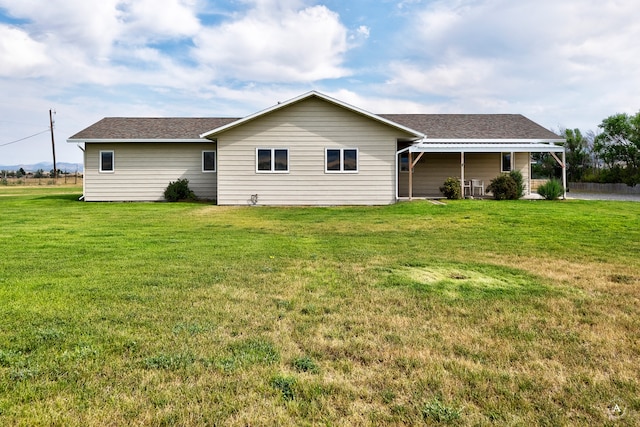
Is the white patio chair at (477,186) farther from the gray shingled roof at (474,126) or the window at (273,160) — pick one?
the window at (273,160)

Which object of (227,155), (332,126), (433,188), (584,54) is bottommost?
(433,188)

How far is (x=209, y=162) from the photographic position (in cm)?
2073

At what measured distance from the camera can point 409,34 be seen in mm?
18000

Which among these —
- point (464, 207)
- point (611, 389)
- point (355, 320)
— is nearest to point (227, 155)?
point (464, 207)

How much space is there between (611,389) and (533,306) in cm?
182

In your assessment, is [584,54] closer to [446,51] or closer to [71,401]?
[446,51]

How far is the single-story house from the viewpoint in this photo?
1783cm

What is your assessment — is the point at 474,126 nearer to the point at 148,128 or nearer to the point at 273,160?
the point at 273,160

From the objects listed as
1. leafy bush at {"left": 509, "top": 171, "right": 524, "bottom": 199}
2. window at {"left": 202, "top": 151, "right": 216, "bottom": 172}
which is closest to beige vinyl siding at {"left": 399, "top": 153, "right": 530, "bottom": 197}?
leafy bush at {"left": 509, "top": 171, "right": 524, "bottom": 199}

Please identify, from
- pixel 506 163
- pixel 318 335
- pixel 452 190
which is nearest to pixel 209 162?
pixel 452 190

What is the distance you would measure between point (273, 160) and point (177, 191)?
213 inches

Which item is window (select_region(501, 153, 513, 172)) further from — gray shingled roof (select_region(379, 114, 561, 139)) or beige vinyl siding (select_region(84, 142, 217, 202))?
beige vinyl siding (select_region(84, 142, 217, 202))

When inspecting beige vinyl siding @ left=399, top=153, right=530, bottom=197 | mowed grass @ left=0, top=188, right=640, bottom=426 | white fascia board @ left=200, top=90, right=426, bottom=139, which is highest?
white fascia board @ left=200, top=90, right=426, bottom=139

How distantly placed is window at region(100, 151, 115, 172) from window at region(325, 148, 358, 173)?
36.1 ft
